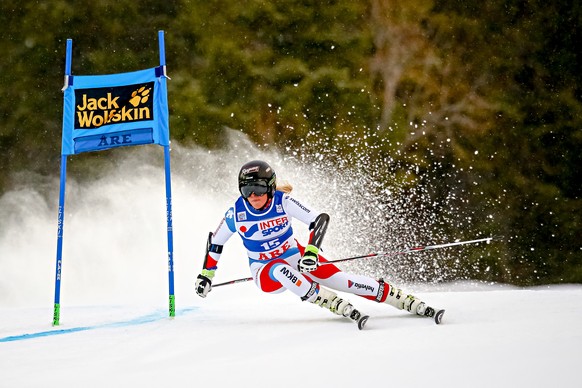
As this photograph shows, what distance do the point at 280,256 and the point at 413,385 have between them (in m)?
2.09

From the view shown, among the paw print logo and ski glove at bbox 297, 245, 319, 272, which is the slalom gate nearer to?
the paw print logo

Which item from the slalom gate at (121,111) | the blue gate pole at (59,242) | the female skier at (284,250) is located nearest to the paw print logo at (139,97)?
the slalom gate at (121,111)

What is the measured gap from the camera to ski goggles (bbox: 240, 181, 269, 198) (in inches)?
185

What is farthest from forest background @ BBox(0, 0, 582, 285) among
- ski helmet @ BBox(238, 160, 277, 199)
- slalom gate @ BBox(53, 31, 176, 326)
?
ski helmet @ BBox(238, 160, 277, 199)

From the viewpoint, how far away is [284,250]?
192 inches

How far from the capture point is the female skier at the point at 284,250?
4559mm

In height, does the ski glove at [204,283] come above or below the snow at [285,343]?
above

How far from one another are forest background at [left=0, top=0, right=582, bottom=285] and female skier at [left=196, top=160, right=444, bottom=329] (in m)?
7.90

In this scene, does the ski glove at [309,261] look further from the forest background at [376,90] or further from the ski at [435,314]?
the forest background at [376,90]

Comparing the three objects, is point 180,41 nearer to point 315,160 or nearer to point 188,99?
point 188,99

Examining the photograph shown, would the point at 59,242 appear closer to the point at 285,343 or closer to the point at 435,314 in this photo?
the point at 285,343

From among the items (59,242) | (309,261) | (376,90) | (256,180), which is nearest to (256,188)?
(256,180)

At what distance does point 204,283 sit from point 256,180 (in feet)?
2.95

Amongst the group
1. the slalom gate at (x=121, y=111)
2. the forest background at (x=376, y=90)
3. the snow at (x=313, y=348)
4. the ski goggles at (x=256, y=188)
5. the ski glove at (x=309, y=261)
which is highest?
the forest background at (x=376, y=90)
